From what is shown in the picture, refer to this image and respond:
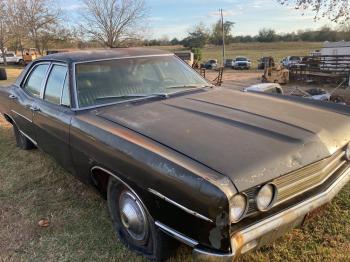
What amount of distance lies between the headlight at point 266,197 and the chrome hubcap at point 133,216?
91 centimetres

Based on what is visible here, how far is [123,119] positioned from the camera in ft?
10.2

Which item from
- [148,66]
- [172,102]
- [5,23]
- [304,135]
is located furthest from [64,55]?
[5,23]

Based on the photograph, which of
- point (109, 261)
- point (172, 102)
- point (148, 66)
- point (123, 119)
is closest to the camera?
point (109, 261)

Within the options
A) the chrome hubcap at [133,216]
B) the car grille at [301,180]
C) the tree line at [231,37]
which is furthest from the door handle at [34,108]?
the tree line at [231,37]

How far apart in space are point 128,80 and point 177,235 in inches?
75.9

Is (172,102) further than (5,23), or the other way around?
(5,23)

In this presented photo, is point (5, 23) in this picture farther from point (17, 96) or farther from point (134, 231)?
point (134, 231)

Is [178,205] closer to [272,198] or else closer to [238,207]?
[238,207]

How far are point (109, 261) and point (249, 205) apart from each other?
1.34m

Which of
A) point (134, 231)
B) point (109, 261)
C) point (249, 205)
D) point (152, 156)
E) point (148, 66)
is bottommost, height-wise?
point (109, 261)

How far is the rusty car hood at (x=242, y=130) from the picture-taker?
227 centimetres

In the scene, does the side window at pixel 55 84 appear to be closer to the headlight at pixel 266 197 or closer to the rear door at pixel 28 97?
the rear door at pixel 28 97

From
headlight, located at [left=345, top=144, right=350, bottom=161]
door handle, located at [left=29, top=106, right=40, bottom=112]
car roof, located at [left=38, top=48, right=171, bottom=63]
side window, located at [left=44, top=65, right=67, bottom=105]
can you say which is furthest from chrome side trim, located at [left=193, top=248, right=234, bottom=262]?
door handle, located at [left=29, top=106, right=40, bottom=112]

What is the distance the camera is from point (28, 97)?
4.54 metres
